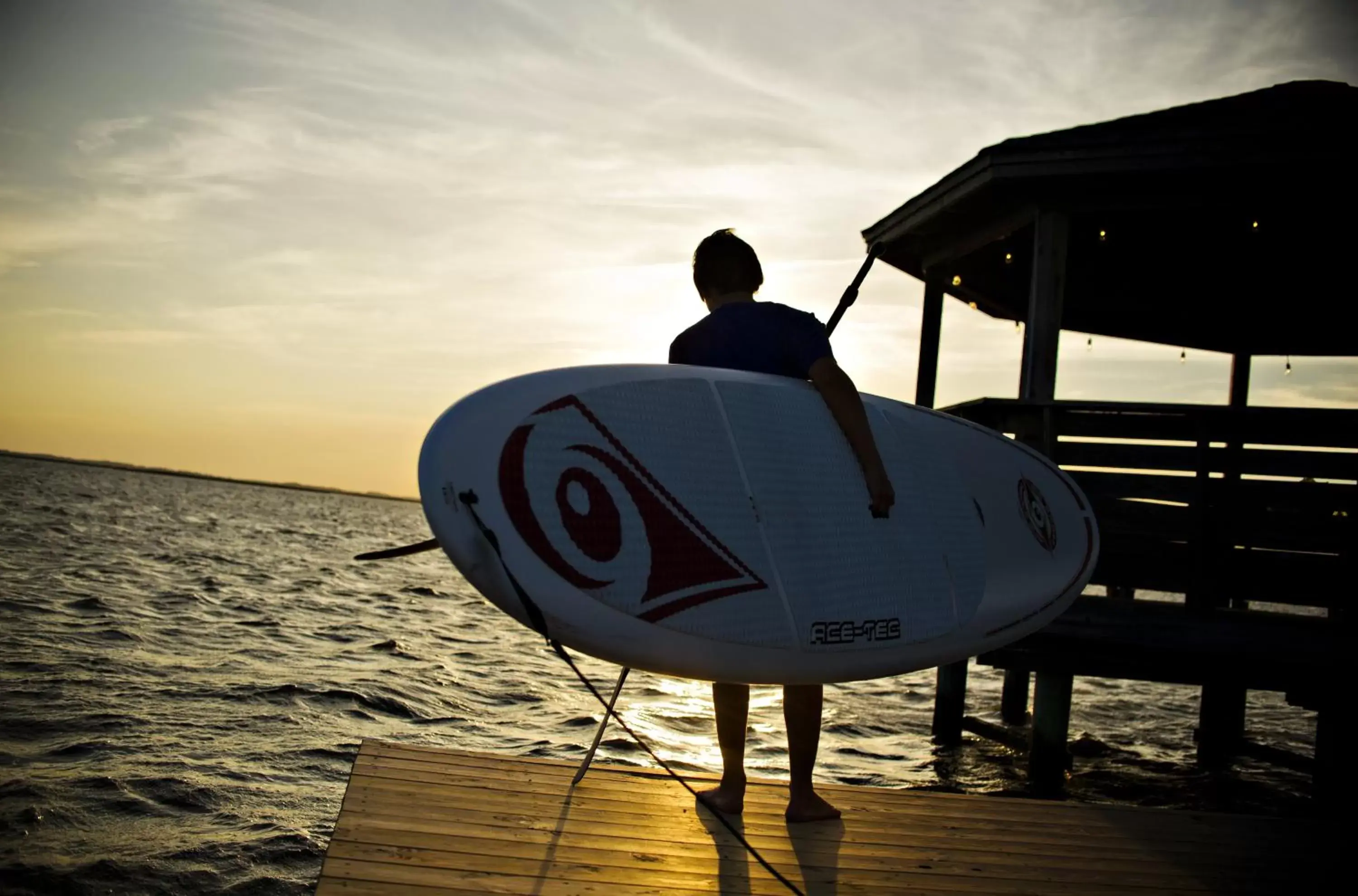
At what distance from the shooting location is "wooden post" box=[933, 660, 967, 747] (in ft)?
28.3

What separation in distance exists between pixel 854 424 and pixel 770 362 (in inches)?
14.9

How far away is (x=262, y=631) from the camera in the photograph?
12430 millimetres

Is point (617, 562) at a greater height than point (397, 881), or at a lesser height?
greater

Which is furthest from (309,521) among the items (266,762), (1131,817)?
(1131,817)

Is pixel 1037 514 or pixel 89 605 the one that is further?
pixel 89 605

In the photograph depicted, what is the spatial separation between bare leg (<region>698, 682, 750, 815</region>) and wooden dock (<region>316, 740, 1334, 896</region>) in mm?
70

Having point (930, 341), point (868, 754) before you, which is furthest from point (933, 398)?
point (868, 754)

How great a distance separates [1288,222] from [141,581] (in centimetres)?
1629

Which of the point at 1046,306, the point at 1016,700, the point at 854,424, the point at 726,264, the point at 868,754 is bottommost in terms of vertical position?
the point at 868,754

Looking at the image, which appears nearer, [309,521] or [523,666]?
[523,666]

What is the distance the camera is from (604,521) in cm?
278

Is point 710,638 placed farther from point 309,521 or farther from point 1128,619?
point 309,521

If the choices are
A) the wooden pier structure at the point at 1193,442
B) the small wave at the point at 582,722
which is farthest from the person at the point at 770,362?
the small wave at the point at 582,722

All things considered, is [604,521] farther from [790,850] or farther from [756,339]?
[790,850]
